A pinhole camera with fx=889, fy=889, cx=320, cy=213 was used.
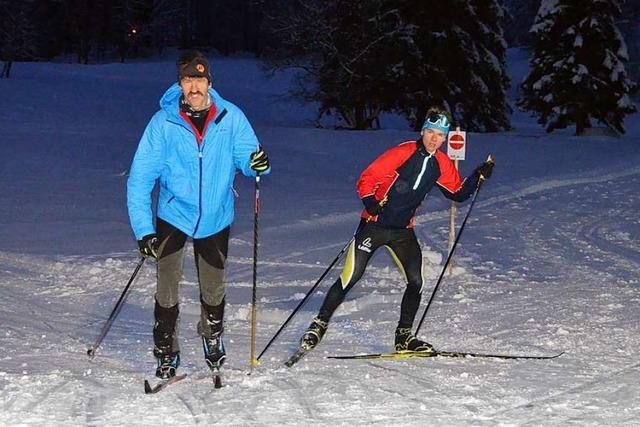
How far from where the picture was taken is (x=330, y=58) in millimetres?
33438

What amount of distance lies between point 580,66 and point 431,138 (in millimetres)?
29552

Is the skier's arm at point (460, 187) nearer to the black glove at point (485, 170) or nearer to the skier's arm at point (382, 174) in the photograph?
the black glove at point (485, 170)

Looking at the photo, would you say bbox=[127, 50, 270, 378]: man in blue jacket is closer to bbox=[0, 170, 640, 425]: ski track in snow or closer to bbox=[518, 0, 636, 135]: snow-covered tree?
bbox=[0, 170, 640, 425]: ski track in snow

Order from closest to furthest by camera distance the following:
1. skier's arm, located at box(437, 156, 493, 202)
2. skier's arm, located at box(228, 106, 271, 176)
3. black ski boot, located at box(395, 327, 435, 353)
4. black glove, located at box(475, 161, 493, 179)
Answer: skier's arm, located at box(228, 106, 271, 176) < black ski boot, located at box(395, 327, 435, 353) < skier's arm, located at box(437, 156, 493, 202) < black glove, located at box(475, 161, 493, 179)

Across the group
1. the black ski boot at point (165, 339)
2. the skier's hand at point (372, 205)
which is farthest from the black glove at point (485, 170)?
the black ski boot at point (165, 339)

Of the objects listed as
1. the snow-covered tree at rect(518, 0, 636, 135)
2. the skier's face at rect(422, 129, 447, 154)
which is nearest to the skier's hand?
the skier's face at rect(422, 129, 447, 154)

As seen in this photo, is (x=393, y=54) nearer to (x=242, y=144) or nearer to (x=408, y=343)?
(x=408, y=343)

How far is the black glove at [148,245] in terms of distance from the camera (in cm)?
526

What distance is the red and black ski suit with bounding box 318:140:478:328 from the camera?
644 centimetres

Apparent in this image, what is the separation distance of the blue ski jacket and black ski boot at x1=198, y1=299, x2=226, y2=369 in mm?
534

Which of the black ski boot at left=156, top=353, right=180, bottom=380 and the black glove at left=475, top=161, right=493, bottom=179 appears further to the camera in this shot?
the black glove at left=475, top=161, right=493, bottom=179

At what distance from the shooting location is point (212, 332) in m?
5.74

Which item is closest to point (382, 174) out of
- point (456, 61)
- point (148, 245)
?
point (148, 245)

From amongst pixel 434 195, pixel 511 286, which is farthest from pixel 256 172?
pixel 434 195
